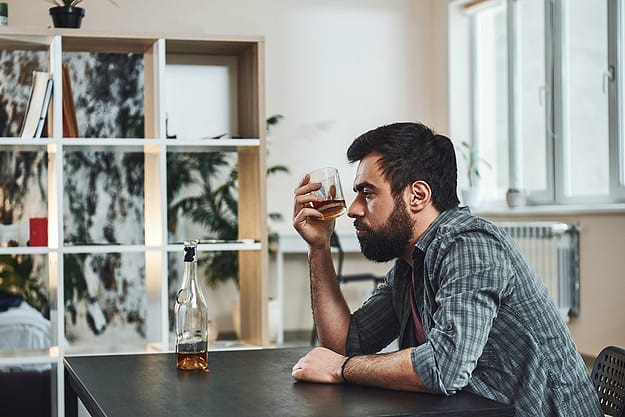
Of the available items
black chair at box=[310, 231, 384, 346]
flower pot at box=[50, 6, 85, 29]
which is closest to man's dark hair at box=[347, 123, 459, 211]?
flower pot at box=[50, 6, 85, 29]

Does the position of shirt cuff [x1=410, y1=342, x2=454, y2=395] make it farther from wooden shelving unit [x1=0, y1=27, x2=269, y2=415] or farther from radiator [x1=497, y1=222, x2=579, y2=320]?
radiator [x1=497, y1=222, x2=579, y2=320]

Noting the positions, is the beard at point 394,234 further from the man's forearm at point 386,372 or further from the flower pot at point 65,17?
the flower pot at point 65,17

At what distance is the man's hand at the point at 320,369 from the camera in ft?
5.91

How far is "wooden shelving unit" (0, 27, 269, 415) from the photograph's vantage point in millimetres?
3787

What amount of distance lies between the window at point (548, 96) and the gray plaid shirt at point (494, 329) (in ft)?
11.4

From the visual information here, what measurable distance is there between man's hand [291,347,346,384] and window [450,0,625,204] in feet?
12.2

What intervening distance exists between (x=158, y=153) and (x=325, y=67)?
113 inches

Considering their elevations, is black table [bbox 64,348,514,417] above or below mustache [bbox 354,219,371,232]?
below

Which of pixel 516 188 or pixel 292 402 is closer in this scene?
pixel 292 402

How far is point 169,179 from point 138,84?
611 millimetres

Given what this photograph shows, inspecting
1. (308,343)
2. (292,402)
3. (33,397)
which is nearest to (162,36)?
(33,397)

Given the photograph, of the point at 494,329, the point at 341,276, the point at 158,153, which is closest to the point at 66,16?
the point at 158,153

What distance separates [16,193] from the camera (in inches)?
212

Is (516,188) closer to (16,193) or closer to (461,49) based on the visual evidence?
(461,49)
